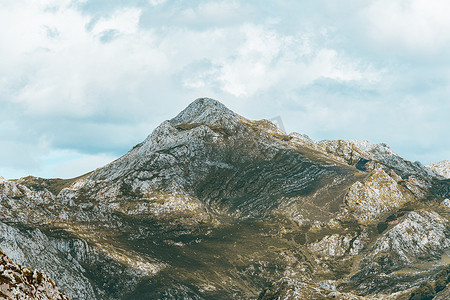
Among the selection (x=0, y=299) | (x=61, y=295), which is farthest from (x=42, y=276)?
(x=0, y=299)

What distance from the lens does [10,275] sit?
67.8 metres

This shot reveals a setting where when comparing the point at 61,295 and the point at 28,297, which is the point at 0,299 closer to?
the point at 28,297

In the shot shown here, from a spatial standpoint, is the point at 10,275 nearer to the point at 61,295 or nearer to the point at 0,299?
the point at 0,299

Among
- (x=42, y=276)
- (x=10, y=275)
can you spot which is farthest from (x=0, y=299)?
(x=42, y=276)

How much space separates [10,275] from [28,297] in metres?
4.28

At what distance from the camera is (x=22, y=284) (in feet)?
224

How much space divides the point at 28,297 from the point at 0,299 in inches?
233

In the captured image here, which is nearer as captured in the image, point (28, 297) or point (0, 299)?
point (0, 299)

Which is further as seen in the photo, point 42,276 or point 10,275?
point 42,276

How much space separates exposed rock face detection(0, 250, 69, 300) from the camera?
65.6 metres

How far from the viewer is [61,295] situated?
7612 centimetres

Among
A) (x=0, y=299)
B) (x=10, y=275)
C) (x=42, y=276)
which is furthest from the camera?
(x=42, y=276)

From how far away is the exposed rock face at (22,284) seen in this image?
6556 cm

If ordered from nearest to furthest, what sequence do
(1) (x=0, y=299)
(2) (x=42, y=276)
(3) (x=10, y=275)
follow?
(1) (x=0, y=299)
(3) (x=10, y=275)
(2) (x=42, y=276)
